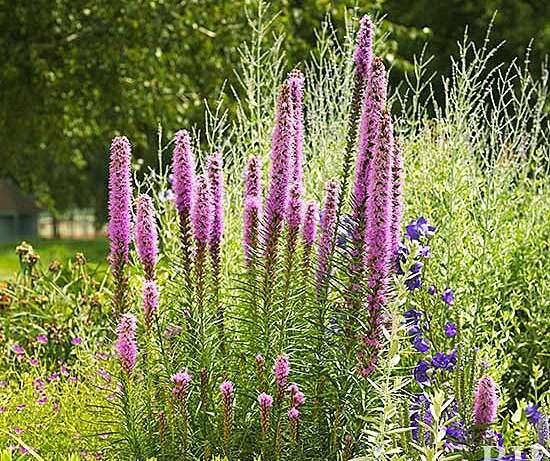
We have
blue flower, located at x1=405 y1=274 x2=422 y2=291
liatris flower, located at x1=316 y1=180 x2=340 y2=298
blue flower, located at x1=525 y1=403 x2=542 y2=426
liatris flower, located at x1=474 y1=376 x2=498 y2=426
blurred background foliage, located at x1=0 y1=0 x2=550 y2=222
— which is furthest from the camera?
blurred background foliage, located at x1=0 y1=0 x2=550 y2=222

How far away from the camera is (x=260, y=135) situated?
5516 mm

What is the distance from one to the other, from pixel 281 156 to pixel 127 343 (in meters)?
0.78

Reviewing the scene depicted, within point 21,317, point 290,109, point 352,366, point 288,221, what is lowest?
point 21,317

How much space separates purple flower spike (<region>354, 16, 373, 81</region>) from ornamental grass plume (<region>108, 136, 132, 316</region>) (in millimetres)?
812

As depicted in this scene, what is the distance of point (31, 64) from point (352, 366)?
27.4 ft

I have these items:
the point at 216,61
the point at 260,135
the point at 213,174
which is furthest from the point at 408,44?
the point at 213,174

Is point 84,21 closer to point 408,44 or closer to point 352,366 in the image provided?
point 408,44

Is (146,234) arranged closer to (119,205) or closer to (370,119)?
(119,205)

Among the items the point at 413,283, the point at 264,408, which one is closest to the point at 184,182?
the point at 264,408

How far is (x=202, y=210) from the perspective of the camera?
3.24m

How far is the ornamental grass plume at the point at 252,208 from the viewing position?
3.42 m

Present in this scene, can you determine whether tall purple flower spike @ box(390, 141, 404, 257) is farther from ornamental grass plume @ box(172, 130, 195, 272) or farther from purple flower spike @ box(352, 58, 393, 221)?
ornamental grass plume @ box(172, 130, 195, 272)

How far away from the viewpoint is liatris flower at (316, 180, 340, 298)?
3.42m

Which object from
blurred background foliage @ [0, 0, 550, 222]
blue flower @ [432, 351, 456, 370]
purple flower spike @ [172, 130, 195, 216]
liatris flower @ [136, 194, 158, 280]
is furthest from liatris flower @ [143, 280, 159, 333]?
blurred background foliage @ [0, 0, 550, 222]
